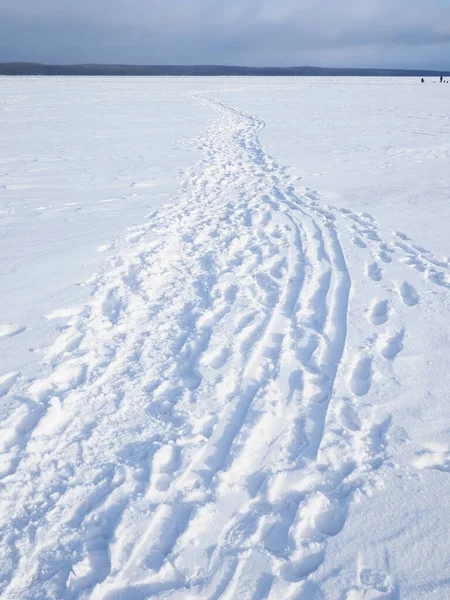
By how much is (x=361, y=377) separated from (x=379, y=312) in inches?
41.9

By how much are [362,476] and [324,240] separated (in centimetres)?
380

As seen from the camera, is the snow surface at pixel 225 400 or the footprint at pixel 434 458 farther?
the footprint at pixel 434 458

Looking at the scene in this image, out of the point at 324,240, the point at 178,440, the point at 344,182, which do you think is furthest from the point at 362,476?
the point at 344,182

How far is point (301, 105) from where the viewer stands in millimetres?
25391

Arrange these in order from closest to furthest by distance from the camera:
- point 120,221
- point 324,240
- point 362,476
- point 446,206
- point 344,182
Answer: point 362,476, point 324,240, point 120,221, point 446,206, point 344,182

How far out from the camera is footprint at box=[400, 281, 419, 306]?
445 cm

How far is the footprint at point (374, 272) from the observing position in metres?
4.93

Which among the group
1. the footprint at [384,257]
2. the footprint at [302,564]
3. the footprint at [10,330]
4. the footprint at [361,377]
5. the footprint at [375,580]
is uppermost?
the footprint at [384,257]

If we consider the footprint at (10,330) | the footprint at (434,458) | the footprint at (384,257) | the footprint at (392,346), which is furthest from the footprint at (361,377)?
the footprint at (10,330)

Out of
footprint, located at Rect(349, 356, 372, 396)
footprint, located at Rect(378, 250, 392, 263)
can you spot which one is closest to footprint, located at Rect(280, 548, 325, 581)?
footprint, located at Rect(349, 356, 372, 396)

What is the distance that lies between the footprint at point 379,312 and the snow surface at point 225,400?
0.07ft

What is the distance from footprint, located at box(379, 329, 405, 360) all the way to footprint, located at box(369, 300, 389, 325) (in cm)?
23

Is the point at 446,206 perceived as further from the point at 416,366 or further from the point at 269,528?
the point at 269,528

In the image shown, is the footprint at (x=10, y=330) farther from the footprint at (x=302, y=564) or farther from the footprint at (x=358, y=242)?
the footprint at (x=358, y=242)
